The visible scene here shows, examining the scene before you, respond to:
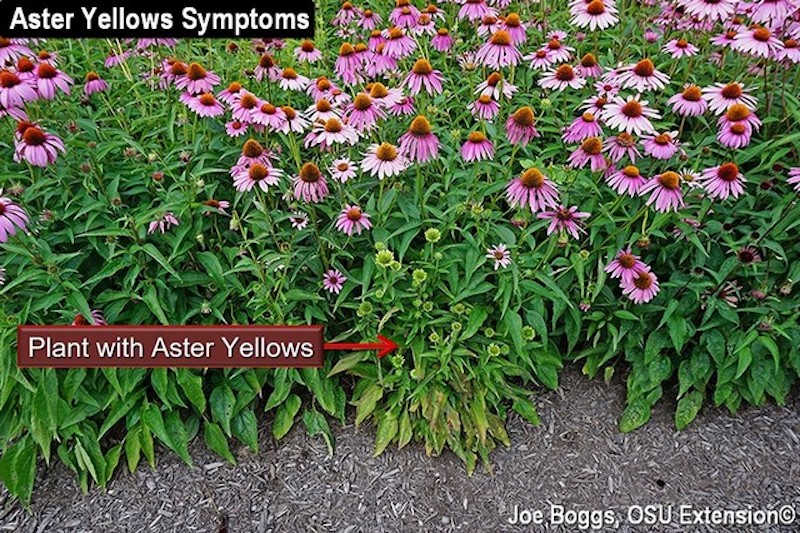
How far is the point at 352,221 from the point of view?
2.53 m

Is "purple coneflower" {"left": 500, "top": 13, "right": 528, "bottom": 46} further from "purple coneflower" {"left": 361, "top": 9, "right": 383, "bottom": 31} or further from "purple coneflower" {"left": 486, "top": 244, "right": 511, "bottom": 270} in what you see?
"purple coneflower" {"left": 486, "top": 244, "right": 511, "bottom": 270}

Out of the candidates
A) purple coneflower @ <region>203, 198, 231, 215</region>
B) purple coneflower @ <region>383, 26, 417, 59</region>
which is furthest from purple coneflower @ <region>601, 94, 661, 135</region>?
purple coneflower @ <region>203, 198, 231, 215</region>

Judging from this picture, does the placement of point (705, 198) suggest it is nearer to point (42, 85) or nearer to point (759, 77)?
point (759, 77)

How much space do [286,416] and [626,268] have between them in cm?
133

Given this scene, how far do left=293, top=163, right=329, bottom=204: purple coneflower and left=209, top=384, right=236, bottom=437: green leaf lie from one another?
2.54ft

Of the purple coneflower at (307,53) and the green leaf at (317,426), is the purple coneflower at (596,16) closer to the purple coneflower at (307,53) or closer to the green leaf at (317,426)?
the purple coneflower at (307,53)

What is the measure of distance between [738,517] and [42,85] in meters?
2.80

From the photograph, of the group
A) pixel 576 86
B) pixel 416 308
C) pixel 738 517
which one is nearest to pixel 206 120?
pixel 416 308

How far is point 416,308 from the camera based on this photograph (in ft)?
8.53

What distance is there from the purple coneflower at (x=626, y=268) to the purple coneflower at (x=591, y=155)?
1.08ft

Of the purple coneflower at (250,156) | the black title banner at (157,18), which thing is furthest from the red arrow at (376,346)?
the black title banner at (157,18)

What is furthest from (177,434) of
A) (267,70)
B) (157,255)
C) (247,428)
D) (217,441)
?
(267,70)

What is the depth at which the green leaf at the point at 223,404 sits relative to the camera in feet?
8.54

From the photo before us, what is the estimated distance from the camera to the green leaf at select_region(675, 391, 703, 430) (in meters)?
2.67
